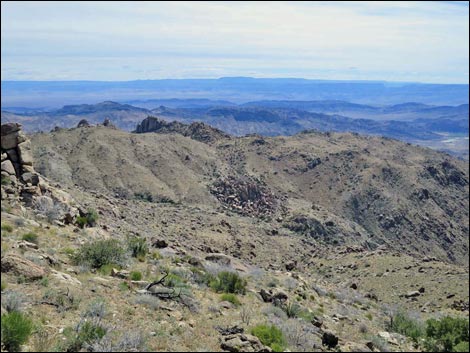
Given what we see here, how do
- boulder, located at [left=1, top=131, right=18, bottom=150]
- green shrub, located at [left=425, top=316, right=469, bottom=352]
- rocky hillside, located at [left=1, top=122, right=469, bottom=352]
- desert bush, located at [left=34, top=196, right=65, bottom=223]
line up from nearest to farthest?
rocky hillside, located at [left=1, top=122, right=469, bottom=352] < green shrub, located at [left=425, top=316, right=469, bottom=352] < boulder, located at [left=1, top=131, right=18, bottom=150] < desert bush, located at [left=34, top=196, right=65, bottom=223]

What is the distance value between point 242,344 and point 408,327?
8.68 m

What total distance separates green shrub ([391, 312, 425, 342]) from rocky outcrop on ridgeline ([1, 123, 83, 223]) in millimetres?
14129

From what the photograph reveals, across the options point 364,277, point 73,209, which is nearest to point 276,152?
point 364,277

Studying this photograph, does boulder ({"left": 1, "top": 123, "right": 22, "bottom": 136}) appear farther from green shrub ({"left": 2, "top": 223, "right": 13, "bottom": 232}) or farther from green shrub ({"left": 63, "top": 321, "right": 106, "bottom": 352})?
green shrub ({"left": 63, "top": 321, "right": 106, "bottom": 352})

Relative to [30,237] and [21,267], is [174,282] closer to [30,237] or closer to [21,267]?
[21,267]

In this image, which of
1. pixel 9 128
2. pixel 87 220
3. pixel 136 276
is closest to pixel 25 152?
pixel 9 128

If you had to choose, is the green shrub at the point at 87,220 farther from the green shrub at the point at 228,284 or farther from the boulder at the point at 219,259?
the green shrub at the point at 228,284

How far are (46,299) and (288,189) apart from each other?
232 ft

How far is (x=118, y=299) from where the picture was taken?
12016 mm

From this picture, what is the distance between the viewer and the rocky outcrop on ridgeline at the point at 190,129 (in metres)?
101

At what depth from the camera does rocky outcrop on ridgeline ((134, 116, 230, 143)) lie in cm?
10059

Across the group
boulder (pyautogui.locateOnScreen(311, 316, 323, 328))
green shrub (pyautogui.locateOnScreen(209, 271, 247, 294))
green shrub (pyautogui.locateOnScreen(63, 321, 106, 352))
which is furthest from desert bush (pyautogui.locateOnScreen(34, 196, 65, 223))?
boulder (pyautogui.locateOnScreen(311, 316, 323, 328))

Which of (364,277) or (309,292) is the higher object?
(309,292)

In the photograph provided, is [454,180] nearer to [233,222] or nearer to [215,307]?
[233,222]
